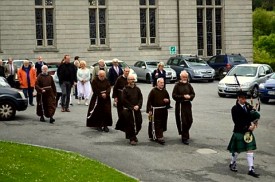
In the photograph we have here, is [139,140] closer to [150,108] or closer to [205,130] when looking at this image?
[150,108]

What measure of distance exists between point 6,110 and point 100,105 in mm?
3980

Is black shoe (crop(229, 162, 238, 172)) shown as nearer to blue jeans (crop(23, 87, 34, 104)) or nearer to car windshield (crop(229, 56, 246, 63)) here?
blue jeans (crop(23, 87, 34, 104))

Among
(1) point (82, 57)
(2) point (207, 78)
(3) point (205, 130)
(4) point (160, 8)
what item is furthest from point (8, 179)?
(4) point (160, 8)

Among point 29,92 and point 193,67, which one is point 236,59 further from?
point 29,92

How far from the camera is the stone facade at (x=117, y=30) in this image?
141 feet

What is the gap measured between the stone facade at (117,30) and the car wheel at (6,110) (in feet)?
77.6

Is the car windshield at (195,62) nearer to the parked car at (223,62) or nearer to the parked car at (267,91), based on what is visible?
the parked car at (223,62)

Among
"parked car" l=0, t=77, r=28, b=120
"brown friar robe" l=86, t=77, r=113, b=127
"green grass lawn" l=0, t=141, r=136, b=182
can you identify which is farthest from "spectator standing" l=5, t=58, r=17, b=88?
"green grass lawn" l=0, t=141, r=136, b=182

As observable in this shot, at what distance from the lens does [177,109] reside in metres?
16.1

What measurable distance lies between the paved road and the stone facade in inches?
882

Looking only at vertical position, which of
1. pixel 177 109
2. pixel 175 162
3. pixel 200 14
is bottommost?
pixel 175 162

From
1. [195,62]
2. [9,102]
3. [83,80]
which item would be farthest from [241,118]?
[195,62]

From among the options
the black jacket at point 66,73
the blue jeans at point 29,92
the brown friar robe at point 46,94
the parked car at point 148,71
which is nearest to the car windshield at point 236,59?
the parked car at point 148,71

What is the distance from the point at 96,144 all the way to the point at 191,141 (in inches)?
106
